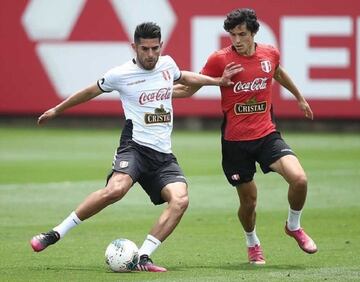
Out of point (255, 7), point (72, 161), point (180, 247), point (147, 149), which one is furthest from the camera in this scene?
point (255, 7)

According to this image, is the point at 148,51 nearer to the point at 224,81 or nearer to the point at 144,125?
the point at 144,125

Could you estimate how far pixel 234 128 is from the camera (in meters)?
11.8

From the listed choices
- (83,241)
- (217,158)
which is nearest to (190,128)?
(217,158)

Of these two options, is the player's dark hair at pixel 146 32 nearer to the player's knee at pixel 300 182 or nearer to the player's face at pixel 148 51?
the player's face at pixel 148 51

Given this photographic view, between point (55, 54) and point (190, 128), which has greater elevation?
point (55, 54)

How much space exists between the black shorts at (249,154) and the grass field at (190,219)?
908mm

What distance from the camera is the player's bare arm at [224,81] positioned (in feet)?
37.8

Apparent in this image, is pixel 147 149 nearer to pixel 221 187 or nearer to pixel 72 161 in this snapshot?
pixel 221 187

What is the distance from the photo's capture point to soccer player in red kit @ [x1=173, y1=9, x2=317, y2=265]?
38.0 ft

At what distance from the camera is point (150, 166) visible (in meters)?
11.2

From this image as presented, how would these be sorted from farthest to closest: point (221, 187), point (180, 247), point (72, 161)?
point (72, 161) < point (221, 187) < point (180, 247)

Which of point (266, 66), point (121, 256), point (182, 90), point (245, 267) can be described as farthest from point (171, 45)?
point (121, 256)

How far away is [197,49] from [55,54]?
13.2ft

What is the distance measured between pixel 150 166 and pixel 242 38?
168cm
